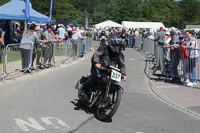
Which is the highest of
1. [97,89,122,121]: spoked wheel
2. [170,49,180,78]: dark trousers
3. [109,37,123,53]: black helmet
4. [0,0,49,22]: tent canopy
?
[0,0,49,22]: tent canopy

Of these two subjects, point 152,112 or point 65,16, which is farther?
point 65,16

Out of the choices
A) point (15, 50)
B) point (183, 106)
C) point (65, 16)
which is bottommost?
point (183, 106)

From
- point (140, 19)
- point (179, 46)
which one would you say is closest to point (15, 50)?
point (179, 46)

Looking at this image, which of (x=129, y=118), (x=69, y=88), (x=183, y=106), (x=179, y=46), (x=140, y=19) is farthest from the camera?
(x=140, y=19)

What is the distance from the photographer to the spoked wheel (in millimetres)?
5918

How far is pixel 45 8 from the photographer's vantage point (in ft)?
255

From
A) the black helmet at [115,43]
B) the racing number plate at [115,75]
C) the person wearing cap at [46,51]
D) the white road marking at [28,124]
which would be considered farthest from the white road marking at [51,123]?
the person wearing cap at [46,51]

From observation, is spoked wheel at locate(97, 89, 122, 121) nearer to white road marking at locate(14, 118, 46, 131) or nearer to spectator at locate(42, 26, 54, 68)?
white road marking at locate(14, 118, 46, 131)

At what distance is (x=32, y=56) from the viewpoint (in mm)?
12414

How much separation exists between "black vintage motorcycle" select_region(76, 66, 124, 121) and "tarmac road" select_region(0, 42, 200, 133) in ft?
0.81

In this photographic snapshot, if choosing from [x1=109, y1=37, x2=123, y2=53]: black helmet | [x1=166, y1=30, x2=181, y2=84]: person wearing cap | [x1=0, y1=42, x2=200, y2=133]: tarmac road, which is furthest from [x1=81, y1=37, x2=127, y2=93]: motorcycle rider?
[x1=166, y1=30, x2=181, y2=84]: person wearing cap

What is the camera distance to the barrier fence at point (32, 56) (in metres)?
10.7

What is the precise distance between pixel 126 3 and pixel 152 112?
96985mm

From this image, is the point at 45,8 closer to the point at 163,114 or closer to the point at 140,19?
the point at 140,19
